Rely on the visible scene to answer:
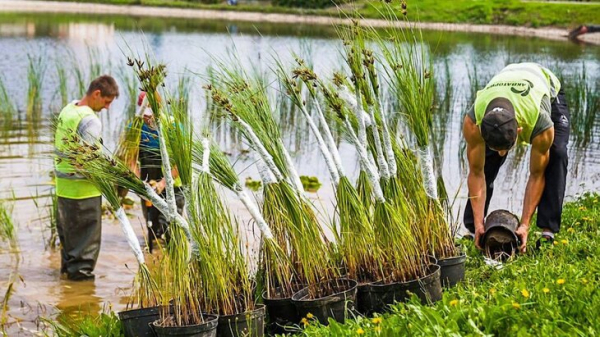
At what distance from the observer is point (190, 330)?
4414mm

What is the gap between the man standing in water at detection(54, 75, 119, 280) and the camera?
6926mm

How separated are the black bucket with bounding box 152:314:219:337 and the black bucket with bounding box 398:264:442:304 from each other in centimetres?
116

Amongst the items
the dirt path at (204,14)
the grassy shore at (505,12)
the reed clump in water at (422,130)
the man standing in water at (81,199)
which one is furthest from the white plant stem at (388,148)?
the dirt path at (204,14)

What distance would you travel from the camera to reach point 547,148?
5965 mm

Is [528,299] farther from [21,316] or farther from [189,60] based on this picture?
[189,60]

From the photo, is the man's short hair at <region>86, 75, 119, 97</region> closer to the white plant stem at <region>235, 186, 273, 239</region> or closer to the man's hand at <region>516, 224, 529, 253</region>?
the white plant stem at <region>235, 186, 273, 239</region>

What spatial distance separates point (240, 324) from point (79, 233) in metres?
3.05

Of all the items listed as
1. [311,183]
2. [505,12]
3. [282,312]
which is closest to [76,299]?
[282,312]

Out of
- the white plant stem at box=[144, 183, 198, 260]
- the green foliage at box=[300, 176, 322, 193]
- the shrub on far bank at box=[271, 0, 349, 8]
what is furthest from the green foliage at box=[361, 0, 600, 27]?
the white plant stem at box=[144, 183, 198, 260]

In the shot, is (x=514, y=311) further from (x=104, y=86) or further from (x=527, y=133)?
(x=104, y=86)

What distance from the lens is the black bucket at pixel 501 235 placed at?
583 centimetres

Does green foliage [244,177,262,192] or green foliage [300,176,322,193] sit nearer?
green foliage [244,177,262,192]

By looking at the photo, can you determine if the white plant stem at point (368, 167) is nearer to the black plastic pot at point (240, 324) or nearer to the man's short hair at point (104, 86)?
the black plastic pot at point (240, 324)

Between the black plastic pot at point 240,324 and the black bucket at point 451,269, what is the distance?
131 centimetres
